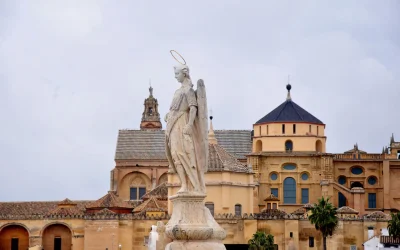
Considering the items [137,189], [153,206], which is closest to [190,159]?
[153,206]

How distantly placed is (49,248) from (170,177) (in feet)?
37.6

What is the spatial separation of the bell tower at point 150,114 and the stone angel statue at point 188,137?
377 ft

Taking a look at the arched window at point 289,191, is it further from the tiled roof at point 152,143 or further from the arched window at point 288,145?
the tiled roof at point 152,143

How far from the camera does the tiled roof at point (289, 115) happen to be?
95438 mm

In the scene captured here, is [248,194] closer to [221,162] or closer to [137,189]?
[221,162]

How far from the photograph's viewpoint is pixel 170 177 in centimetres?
7994

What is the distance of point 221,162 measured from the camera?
8100 cm

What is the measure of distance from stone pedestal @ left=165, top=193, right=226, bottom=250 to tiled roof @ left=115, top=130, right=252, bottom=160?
91339 millimetres

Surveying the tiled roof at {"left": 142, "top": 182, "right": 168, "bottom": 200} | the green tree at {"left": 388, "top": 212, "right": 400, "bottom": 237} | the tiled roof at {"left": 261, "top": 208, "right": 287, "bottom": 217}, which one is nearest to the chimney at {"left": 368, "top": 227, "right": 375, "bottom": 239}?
the green tree at {"left": 388, "top": 212, "right": 400, "bottom": 237}

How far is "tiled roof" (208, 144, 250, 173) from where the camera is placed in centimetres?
8044

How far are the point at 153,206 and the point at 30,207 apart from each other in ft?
42.5

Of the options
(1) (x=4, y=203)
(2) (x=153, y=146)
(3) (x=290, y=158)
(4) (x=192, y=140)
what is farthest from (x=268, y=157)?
(4) (x=192, y=140)

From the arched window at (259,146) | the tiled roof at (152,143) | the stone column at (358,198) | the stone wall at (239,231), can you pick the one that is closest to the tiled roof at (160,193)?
the stone wall at (239,231)

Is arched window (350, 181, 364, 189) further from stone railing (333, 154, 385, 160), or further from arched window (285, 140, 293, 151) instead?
arched window (285, 140, 293, 151)
